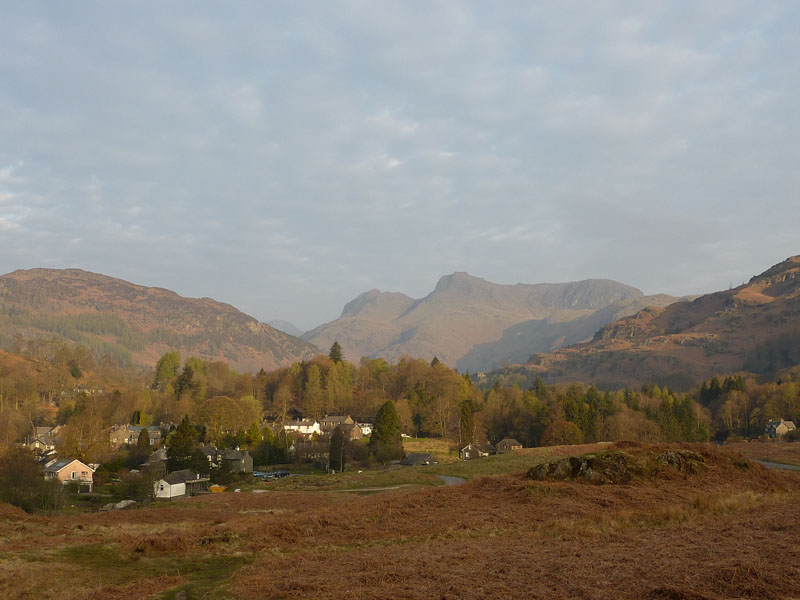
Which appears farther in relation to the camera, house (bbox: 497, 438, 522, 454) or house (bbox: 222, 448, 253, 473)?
house (bbox: 497, 438, 522, 454)

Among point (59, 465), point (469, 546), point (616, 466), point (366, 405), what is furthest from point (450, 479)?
point (366, 405)

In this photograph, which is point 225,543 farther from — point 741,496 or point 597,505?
point 741,496

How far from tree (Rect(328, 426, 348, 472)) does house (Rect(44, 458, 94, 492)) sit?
1321 inches

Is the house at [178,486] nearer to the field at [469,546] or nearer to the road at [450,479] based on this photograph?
the field at [469,546]

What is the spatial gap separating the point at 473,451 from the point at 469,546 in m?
75.1

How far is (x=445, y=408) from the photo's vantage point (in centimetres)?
12056

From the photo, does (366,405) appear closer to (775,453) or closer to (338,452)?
(338,452)

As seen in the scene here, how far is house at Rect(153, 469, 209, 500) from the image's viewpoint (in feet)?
210

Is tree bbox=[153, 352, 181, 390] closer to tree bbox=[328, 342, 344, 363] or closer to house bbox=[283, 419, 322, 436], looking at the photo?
tree bbox=[328, 342, 344, 363]

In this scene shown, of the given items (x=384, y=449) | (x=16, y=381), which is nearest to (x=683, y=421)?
(x=384, y=449)

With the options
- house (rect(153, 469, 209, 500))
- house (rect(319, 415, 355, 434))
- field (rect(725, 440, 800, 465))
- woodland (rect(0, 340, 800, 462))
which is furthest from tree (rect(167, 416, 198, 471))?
field (rect(725, 440, 800, 465))

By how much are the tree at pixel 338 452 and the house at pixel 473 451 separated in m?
21.6

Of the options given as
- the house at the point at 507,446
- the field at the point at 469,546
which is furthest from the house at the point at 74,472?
the house at the point at 507,446

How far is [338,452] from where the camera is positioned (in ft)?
278
